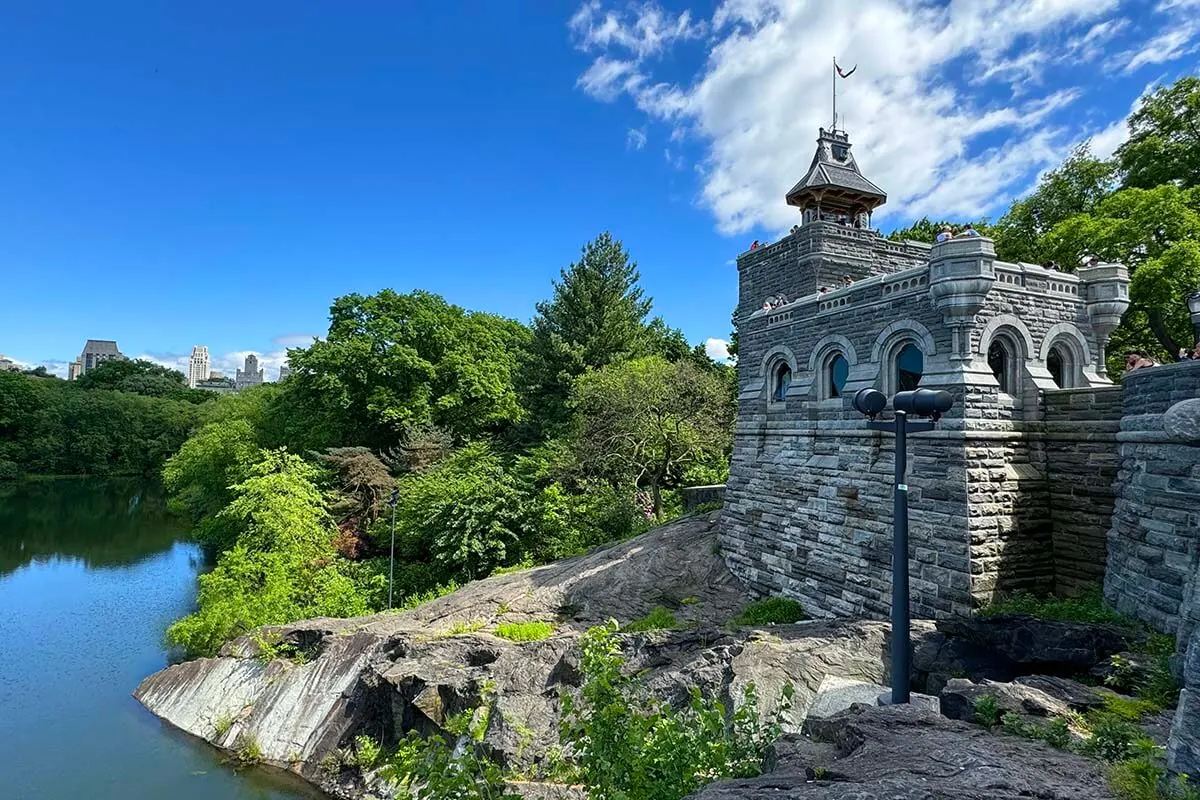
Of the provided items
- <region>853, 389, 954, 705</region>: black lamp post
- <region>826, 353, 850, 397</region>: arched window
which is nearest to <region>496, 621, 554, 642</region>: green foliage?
<region>826, 353, 850, 397</region>: arched window

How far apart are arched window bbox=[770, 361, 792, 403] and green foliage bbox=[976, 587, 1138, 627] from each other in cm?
601

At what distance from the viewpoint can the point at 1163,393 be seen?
762 cm

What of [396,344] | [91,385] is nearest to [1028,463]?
[396,344]

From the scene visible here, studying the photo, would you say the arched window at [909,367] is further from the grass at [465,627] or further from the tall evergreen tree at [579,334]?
the tall evergreen tree at [579,334]

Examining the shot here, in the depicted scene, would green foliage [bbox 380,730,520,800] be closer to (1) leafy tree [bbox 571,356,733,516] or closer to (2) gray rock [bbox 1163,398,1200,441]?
(2) gray rock [bbox 1163,398,1200,441]

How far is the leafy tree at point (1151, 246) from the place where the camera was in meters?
11.9

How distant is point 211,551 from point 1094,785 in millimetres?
37228

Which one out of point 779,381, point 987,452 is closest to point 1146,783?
point 987,452

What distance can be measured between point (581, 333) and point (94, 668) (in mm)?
20744

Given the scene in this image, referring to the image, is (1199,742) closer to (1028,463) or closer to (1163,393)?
(1163,393)

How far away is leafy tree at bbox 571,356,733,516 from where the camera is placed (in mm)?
21219

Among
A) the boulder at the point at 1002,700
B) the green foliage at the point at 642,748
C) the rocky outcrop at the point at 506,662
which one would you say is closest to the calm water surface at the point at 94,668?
the rocky outcrop at the point at 506,662

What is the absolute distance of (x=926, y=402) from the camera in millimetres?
5891

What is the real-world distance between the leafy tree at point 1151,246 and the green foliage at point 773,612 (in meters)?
8.92
